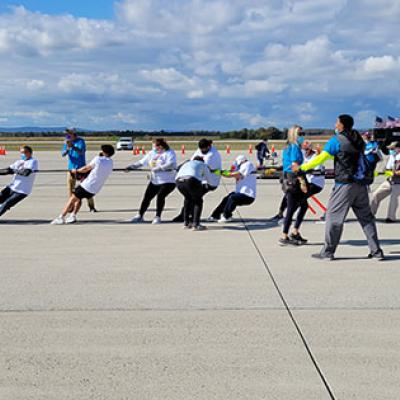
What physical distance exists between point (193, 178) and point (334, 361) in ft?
21.0

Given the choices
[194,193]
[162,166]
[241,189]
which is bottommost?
[241,189]

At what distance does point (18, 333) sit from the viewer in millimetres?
5160

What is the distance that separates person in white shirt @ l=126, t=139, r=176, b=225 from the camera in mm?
11648

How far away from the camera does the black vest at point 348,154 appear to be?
7.82 metres

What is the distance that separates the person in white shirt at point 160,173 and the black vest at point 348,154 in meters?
4.41

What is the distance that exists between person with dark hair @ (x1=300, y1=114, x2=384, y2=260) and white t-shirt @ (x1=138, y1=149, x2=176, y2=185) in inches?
166

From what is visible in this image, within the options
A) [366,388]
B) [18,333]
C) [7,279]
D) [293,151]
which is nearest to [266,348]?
[366,388]

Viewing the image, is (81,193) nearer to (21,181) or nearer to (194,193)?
(21,181)

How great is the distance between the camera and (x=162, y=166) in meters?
11.7

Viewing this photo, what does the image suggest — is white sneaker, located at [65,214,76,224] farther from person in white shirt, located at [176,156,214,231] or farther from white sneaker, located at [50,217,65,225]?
person in white shirt, located at [176,156,214,231]

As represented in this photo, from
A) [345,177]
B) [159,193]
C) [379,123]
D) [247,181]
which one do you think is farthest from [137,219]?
[379,123]

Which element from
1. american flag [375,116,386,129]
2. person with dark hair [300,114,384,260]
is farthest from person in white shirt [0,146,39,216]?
american flag [375,116,386,129]

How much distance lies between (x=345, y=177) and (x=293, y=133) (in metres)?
1.62

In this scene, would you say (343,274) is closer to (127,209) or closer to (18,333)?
(18,333)
